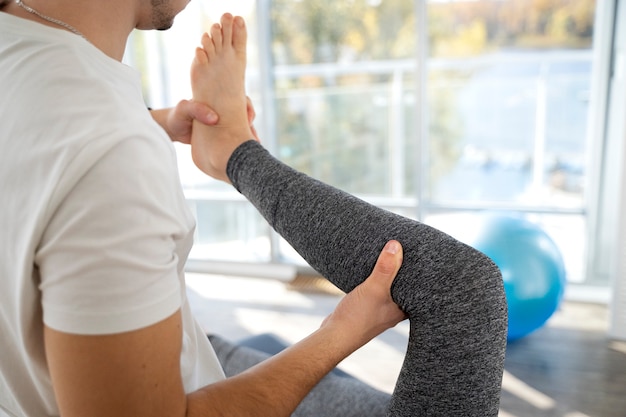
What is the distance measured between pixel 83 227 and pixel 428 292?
549 mm

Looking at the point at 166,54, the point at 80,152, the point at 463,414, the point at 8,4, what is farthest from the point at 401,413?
the point at 166,54

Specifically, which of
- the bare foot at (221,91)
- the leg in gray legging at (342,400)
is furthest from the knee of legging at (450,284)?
the bare foot at (221,91)

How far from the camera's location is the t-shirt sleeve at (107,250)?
0.59 meters

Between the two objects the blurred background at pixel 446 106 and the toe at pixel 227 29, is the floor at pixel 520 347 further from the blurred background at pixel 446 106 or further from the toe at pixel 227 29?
the toe at pixel 227 29

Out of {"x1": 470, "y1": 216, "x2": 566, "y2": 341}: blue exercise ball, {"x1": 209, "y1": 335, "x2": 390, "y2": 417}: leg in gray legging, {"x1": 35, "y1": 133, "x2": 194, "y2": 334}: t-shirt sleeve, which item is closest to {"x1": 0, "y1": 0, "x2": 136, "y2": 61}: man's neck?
{"x1": 35, "y1": 133, "x2": 194, "y2": 334}: t-shirt sleeve

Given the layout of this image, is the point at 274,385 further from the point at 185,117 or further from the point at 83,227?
the point at 185,117

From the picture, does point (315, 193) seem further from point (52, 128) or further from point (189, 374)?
point (52, 128)

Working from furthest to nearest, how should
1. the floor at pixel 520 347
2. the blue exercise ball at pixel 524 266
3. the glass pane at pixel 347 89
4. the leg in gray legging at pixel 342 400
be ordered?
the glass pane at pixel 347 89 → the blue exercise ball at pixel 524 266 → the floor at pixel 520 347 → the leg in gray legging at pixel 342 400

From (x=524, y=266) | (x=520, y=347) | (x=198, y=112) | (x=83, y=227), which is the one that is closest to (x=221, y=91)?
(x=198, y=112)

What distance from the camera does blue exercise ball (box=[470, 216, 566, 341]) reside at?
88.5 inches

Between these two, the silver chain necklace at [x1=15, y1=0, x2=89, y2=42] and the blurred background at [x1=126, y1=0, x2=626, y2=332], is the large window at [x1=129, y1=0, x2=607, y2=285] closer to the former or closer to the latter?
the blurred background at [x1=126, y1=0, x2=626, y2=332]

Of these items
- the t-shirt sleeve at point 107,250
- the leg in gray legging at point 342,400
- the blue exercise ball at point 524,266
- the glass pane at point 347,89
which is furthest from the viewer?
the glass pane at point 347,89

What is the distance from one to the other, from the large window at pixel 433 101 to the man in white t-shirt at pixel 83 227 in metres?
1.97

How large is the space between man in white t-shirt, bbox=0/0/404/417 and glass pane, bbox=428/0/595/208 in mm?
2556
